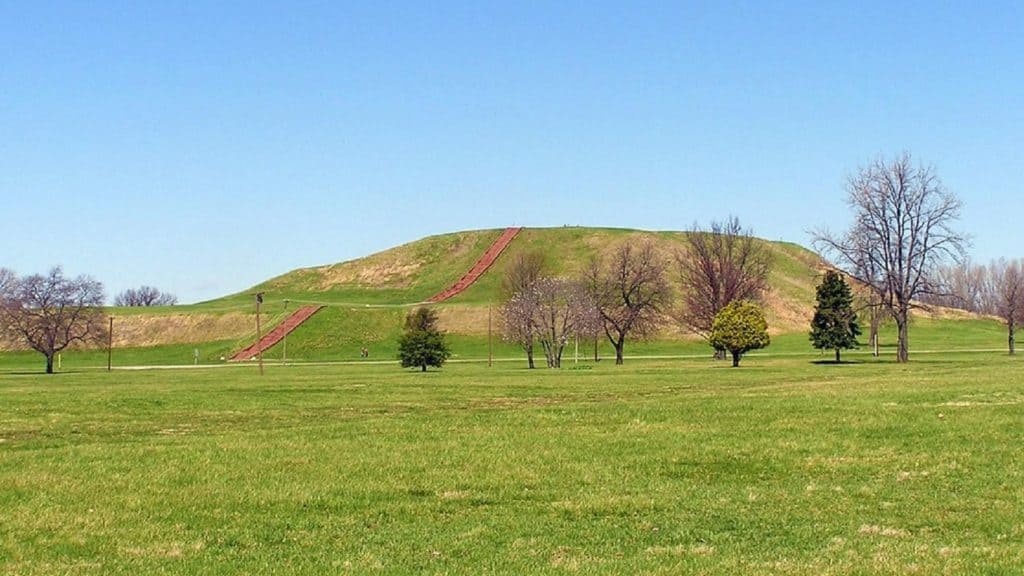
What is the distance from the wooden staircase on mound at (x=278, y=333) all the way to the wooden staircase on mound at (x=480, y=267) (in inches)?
787

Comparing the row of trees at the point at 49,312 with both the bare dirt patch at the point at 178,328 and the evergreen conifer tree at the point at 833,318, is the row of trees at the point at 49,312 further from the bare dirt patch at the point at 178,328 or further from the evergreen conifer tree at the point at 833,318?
the evergreen conifer tree at the point at 833,318

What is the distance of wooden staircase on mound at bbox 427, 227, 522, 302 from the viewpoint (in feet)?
541

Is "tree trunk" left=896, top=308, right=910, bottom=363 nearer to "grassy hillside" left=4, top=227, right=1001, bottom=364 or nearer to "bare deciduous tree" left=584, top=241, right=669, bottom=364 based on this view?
"bare deciduous tree" left=584, top=241, right=669, bottom=364

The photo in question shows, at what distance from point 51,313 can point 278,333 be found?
104 ft

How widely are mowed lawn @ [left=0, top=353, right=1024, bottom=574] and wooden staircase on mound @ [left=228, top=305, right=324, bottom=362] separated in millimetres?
99080

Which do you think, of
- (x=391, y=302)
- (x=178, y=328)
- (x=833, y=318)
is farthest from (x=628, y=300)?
(x=178, y=328)

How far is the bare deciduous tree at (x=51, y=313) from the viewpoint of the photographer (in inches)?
4340

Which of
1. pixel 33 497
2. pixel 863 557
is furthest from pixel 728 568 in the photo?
pixel 33 497

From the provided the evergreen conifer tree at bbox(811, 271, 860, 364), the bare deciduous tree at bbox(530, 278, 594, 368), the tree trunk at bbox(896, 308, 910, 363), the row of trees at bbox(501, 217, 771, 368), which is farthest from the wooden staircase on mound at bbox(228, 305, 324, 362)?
the tree trunk at bbox(896, 308, 910, 363)

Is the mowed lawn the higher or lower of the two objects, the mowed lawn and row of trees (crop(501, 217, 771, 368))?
the lower

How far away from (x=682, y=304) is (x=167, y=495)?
13545 cm

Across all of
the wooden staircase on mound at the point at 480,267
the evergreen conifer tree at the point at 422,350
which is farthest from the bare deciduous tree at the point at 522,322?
the wooden staircase on mound at the point at 480,267

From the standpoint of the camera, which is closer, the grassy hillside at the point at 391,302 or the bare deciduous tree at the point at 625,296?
the bare deciduous tree at the point at 625,296

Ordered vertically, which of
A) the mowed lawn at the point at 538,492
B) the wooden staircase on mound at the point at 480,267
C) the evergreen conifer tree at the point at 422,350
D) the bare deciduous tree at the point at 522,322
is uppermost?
the wooden staircase on mound at the point at 480,267
